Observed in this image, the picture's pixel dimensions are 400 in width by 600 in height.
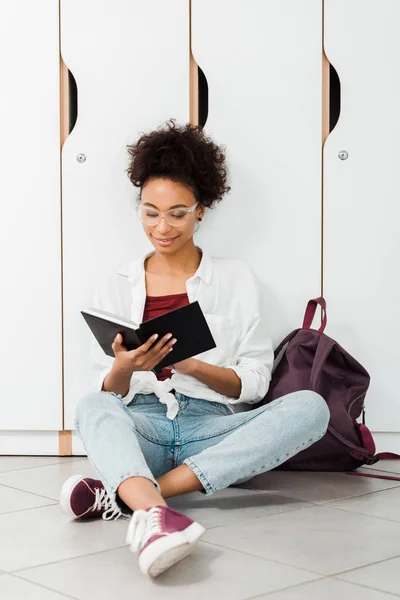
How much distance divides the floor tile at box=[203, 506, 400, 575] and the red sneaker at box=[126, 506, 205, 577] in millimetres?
193

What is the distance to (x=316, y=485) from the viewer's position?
229cm

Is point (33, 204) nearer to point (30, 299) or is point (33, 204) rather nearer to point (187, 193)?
point (30, 299)

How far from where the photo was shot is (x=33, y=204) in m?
2.63

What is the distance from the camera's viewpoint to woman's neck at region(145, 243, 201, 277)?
2391 millimetres

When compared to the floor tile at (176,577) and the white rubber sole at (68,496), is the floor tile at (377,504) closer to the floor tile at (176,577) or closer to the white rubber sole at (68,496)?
the floor tile at (176,577)

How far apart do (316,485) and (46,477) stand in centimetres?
76

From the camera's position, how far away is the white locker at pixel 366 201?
2.55m

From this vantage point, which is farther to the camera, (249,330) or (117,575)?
(249,330)

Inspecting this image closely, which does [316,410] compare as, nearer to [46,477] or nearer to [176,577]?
[176,577]

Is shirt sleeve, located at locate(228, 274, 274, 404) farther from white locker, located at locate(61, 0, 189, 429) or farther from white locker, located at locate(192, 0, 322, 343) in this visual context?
white locker, located at locate(61, 0, 189, 429)

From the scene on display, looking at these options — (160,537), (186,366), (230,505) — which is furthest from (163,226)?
(160,537)

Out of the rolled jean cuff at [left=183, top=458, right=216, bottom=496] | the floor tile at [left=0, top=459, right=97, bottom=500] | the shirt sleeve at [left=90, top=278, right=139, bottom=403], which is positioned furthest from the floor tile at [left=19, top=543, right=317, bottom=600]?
the shirt sleeve at [left=90, top=278, right=139, bottom=403]

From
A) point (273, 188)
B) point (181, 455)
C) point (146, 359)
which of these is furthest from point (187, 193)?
point (181, 455)

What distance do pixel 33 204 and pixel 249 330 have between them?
809 mm
